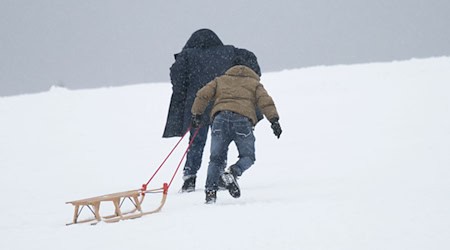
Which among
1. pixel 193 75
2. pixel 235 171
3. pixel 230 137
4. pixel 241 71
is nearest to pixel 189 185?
pixel 193 75

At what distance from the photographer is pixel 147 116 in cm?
1903

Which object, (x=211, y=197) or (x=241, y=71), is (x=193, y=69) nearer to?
(x=241, y=71)

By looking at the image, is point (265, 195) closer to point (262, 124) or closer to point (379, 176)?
point (379, 176)

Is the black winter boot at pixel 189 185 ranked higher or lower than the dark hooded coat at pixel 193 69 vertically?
lower

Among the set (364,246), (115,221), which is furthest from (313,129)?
(364,246)

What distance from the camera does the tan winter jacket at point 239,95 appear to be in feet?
22.4

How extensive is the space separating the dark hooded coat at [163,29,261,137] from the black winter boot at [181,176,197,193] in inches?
21.8

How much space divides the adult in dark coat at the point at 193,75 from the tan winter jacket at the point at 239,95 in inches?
47.6

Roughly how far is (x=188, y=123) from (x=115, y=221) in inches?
101

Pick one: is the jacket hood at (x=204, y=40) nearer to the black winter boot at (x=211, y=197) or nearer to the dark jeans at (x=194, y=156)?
the dark jeans at (x=194, y=156)

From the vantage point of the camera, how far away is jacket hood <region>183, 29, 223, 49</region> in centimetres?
830

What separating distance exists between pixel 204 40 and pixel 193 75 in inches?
17.3

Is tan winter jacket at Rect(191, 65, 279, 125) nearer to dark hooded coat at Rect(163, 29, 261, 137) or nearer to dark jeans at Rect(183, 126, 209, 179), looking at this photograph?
dark hooded coat at Rect(163, 29, 261, 137)

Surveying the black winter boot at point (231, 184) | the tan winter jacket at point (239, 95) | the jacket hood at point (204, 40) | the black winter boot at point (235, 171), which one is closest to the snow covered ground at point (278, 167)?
the black winter boot at point (231, 184)
